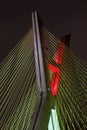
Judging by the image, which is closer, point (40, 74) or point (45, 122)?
point (45, 122)

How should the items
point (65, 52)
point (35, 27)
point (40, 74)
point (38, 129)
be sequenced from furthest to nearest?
point (65, 52)
point (35, 27)
point (40, 74)
point (38, 129)

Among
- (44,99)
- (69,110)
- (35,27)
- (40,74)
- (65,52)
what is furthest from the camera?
(65,52)

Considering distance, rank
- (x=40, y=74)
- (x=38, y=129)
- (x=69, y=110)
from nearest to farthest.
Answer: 1. (x=38, y=129)
2. (x=40, y=74)
3. (x=69, y=110)

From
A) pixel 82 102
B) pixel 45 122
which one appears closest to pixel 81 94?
pixel 82 102

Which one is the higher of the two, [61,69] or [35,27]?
[35,27]

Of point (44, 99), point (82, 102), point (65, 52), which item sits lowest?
point (82, 102)

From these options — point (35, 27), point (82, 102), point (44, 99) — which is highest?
point (35, 27)

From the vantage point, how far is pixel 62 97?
978 millimetres

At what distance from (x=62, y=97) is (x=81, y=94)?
23 cm

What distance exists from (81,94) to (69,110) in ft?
0.77

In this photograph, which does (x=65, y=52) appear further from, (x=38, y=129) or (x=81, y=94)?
(x=38, y=129)

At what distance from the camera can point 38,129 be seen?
1.74ft

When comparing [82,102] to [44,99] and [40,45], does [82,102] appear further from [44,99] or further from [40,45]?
[44,99]

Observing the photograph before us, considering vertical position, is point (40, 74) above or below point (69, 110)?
above
